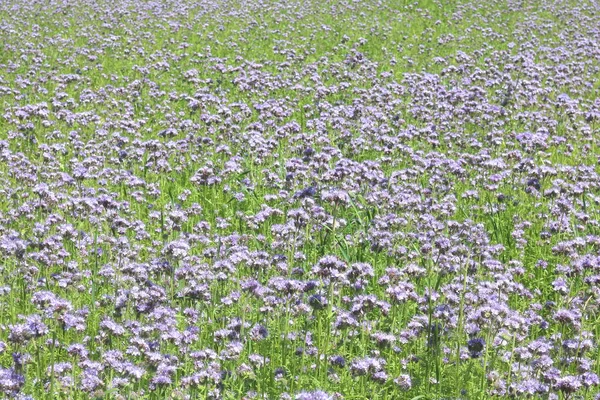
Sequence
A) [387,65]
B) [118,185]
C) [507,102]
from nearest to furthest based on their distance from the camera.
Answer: [118,185], [507,102], [387,65]

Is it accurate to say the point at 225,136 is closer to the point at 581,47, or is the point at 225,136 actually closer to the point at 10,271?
the point at 10,271

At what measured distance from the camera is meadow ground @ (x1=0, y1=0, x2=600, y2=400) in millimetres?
4973

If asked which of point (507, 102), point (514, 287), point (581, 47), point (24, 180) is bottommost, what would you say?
point (581, 47)

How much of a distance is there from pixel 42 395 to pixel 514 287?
3558 mm

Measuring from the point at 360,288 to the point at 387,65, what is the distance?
1210 centimetres

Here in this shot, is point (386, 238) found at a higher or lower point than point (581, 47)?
higher

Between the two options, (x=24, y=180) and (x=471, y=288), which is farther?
(x=24, y=180)

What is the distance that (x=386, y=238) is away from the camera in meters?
6.91

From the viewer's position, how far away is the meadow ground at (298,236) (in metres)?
4.97

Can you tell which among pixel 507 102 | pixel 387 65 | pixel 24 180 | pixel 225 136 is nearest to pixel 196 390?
pixel 24 180

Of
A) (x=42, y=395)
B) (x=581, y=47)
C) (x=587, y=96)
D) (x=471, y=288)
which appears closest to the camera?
(x=42, y=395)

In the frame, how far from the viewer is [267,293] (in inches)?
225

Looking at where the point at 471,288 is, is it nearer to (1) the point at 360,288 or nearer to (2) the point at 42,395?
(1) the point at 360,288

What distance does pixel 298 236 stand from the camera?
23.5ft
